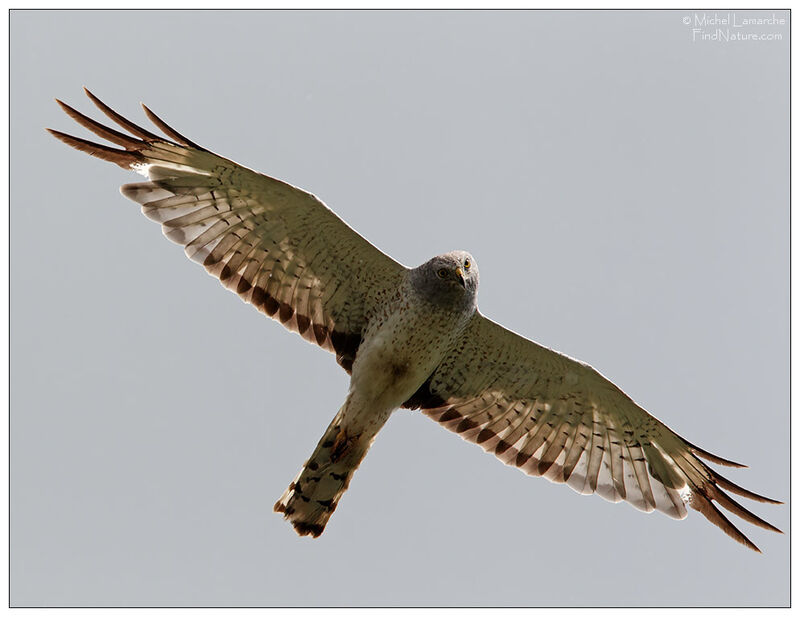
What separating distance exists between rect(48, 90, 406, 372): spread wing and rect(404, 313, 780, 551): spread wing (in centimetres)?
108

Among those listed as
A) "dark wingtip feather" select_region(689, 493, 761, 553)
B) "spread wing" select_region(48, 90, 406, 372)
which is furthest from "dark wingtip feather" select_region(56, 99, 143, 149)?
"dark wingtip feather" select_region(689, 493, 761, 553)

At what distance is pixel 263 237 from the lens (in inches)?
386

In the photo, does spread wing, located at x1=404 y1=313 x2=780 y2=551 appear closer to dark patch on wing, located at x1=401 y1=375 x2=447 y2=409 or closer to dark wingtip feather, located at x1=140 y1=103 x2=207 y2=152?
dark patch on wing, located at x1=401 y1=375 x2=447 y2=409

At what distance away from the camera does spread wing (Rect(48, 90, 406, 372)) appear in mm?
9383

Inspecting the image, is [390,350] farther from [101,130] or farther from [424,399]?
[101,130]

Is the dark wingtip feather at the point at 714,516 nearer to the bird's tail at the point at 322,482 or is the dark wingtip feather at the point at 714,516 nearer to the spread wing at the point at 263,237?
the bird's tail at the point at 322,482

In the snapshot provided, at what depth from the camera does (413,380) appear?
9.83 meters

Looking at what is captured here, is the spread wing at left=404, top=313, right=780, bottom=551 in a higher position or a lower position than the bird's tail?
higher

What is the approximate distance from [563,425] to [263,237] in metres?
3.57

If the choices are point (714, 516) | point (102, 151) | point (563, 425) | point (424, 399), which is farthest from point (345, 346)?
point (714, 516)

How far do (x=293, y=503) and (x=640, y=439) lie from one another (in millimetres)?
3533

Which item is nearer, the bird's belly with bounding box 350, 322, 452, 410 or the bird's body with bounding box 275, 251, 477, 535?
the bird's body with bounding box 275, 251, 477, 535

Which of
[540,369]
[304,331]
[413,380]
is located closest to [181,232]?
[304,331]

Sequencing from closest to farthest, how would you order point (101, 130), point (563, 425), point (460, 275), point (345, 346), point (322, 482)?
point (101, 130), point (460, 275), point (322, 482), point (345, 346), point (563, 425)
